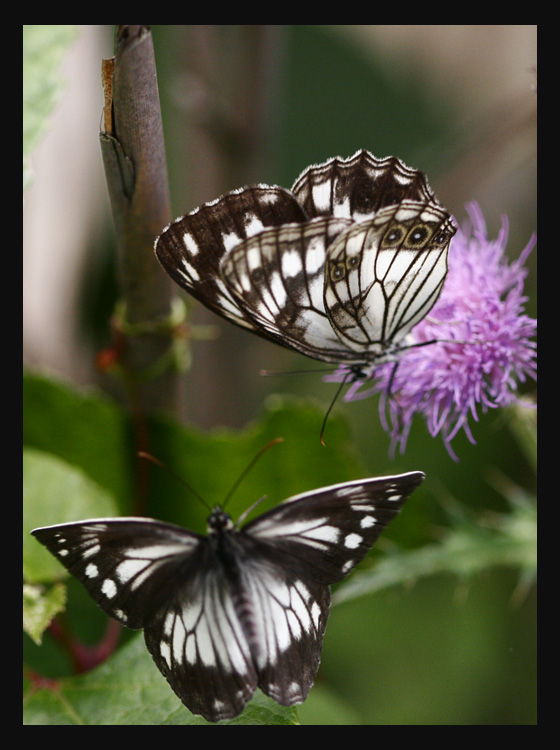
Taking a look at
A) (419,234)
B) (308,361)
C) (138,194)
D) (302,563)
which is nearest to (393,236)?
(419,234)

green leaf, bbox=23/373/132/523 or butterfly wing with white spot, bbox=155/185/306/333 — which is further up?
butterfly wing with white spot, bbox=155/185/306/333

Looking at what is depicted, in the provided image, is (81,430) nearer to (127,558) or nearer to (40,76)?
(127,558)

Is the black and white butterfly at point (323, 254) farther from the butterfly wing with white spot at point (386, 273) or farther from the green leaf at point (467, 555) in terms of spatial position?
the green leaf at point (467, 555)

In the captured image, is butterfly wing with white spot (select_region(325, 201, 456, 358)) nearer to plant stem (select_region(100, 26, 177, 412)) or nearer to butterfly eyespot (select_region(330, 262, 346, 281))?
butterfly eyespot (select_region(330, 262, 346, 281))

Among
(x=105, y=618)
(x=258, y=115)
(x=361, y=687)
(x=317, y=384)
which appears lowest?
(x=361, y=687)

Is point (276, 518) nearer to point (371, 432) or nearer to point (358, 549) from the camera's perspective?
point (358, 549)

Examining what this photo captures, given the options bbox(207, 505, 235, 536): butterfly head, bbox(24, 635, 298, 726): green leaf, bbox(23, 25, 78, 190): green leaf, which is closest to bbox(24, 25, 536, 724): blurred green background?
bbox(23, 25, 78, 190): green leaf

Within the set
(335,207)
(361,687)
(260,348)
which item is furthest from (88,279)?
(361,687)
